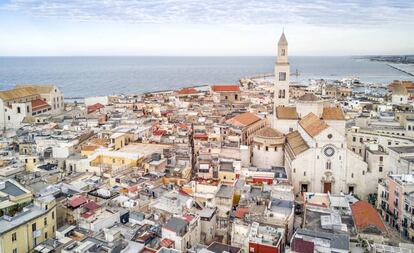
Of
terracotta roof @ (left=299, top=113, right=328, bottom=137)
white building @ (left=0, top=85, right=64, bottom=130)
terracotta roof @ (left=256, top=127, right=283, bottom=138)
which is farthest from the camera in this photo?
white building @ (left=0, top=85, right=64, bottom=130)

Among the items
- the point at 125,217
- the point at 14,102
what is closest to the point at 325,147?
the point at 125,217

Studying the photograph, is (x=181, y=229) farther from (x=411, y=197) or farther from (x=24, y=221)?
(x=411, y=197)

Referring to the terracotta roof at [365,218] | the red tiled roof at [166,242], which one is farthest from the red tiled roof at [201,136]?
the red tiled roof at [166,242]

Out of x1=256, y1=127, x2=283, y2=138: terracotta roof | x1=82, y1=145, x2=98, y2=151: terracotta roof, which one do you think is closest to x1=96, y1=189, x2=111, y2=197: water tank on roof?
x1=82, y1=145, x2=98, y2=151: terracotta roof

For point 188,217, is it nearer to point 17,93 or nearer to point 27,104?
point 27,104

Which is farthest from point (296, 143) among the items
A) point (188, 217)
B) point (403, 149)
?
point (188, 217)

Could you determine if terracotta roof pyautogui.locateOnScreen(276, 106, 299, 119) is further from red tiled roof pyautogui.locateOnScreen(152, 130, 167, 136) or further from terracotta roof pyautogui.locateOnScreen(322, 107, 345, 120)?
red tiled roof pyautogui.locateOnScreen(152, 130, 167, 136)
